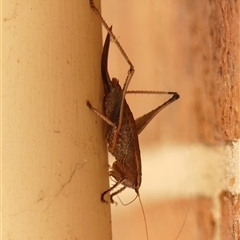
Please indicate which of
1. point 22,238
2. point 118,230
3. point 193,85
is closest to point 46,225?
point 22,238

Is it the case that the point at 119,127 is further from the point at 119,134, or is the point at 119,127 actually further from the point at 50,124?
the point at 50,124

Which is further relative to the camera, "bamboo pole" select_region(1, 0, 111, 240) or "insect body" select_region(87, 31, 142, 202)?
"insect body" select_region(87, 31, 142, 202)

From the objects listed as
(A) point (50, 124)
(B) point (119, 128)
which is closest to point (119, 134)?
(B) point (119, 128)

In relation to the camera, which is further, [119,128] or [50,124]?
[119,128]

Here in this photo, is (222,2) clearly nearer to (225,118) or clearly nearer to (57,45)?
(225,118)

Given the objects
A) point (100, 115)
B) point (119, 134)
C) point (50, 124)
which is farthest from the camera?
point (119, 134)
